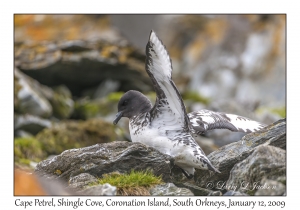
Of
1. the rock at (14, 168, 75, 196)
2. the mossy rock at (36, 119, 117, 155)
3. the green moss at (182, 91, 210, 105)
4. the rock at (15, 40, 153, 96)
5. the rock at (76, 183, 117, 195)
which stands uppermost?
the rock at (15, 40, 153, 96)

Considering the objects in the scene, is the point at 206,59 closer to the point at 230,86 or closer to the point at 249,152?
the point at 230,86

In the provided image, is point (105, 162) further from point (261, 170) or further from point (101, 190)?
point (261, 170)

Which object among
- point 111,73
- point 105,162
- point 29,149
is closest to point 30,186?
point 105,162

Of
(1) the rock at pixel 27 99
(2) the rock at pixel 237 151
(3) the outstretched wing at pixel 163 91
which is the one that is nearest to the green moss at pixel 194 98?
(1) the rock at pixel 27 99

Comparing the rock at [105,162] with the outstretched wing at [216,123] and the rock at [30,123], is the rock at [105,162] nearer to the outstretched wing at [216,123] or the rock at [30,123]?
the outstretched wing at [216,123]

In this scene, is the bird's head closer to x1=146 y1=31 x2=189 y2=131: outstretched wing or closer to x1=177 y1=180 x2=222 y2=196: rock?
x1=146 y1=31 x2=189 y2=131: outstretched wing

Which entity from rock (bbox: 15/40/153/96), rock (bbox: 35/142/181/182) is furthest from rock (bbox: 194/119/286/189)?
rock (bbox: 15/40/153/96)
